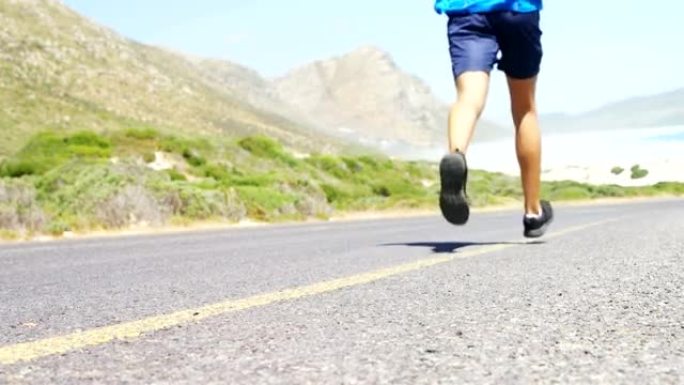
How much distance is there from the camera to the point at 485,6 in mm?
5121

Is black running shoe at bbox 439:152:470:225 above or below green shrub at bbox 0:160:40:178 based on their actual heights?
below

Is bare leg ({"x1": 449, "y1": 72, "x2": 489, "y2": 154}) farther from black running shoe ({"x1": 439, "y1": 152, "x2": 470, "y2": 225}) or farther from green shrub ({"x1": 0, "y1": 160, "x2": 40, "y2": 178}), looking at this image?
green shrub ({"x1": 0, "y1": 160, "x2": 40, "y2": 178})

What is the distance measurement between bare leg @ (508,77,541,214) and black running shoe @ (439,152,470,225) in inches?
42.3

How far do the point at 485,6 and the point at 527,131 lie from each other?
106 centimetres

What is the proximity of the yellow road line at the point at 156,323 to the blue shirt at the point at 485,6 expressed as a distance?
68.7 inches

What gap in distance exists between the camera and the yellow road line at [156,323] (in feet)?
7.86

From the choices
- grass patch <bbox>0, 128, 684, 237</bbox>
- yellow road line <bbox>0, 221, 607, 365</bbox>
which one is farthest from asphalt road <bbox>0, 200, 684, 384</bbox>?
grass patch <bbox>0, 128, 684, 237</bbox>

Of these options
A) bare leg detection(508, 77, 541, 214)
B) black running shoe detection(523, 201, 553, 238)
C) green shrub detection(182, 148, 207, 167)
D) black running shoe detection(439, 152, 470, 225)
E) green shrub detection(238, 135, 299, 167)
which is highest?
green shrub detection(238, 135, 299, 167)

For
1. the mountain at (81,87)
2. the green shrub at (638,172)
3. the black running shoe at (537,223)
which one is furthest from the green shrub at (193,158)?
the green shrub at (638,172)

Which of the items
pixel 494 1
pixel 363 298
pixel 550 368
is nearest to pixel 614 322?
pixel 550 368

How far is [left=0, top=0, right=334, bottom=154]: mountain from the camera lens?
78.2 metres

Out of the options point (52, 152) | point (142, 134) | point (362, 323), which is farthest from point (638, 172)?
point (362, 323)

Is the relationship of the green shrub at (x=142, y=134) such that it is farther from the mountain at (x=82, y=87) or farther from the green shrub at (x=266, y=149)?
the mountain at (x=82, y=87)

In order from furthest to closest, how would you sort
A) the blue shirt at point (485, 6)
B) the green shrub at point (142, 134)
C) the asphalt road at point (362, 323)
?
1. the green shrub at point (142, 134)
2. the blue shirt at point (485, 6)
3. the asphalt road at point (362, 323)
